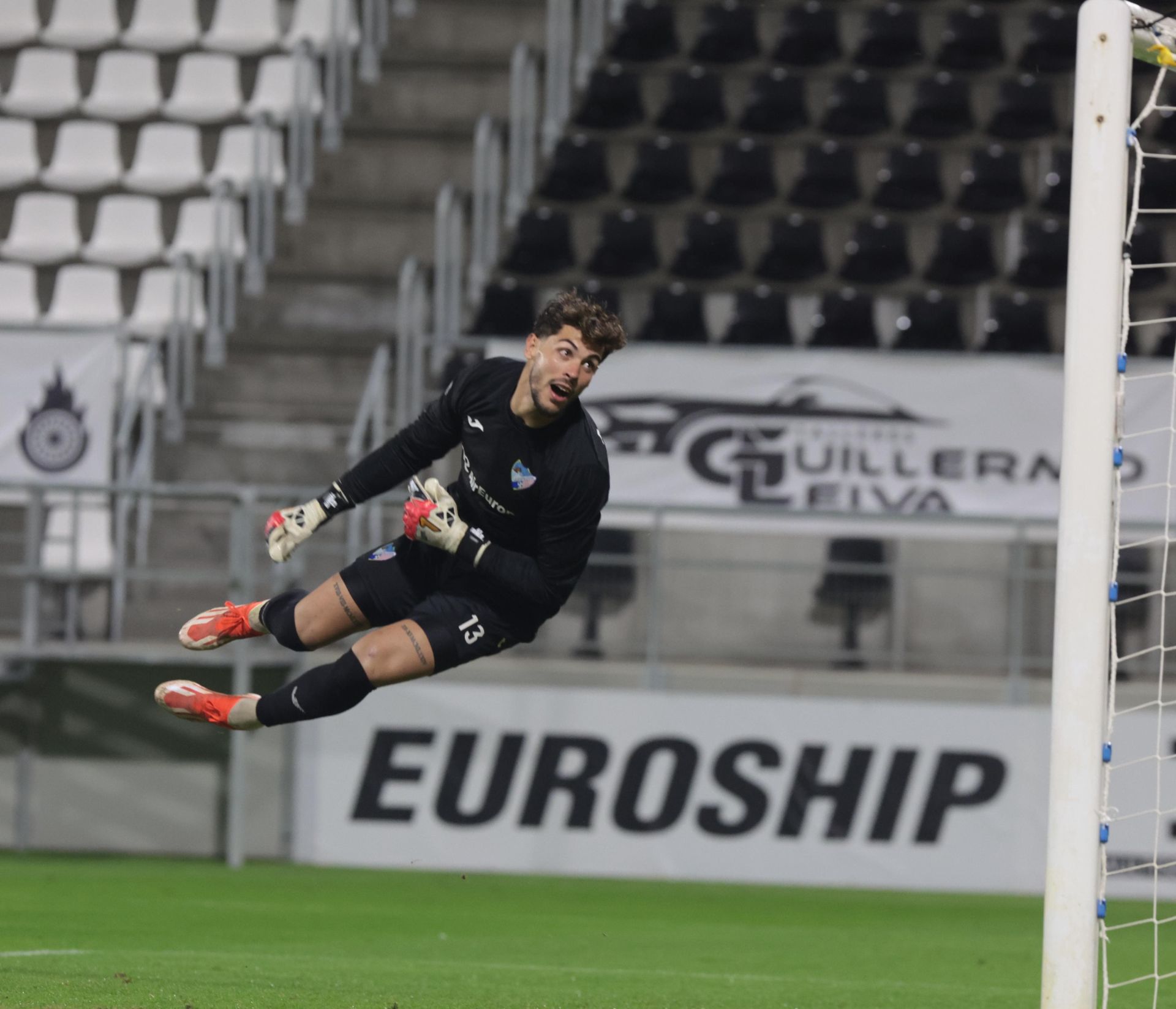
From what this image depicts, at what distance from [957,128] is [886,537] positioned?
6114 mm

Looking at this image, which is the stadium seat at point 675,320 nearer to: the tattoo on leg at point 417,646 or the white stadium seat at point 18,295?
the white stadium seat at point 18,295

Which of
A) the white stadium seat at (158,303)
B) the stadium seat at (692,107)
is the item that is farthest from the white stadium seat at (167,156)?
the stadium seat at (692,107)

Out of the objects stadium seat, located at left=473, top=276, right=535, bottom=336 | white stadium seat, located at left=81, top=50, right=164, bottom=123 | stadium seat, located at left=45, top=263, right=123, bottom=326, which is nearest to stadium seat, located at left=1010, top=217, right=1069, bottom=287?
stadium seat, located at left=473, top=276, right=535, bottom=336

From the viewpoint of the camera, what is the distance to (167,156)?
57.0 feet

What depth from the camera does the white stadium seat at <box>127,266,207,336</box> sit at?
51.4ft

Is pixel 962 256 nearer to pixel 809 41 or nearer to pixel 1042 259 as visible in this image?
pixel 1042 259

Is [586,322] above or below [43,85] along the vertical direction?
below

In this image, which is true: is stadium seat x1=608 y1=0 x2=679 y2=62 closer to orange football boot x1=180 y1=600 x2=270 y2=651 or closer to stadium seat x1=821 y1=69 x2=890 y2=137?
stadium seat x1=821 y1=69 x2=890 y2=137

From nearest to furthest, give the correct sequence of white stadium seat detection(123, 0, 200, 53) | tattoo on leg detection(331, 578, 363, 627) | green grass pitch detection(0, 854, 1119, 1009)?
1. tattoo on leg detection(331, 578, 363, 627)
2. green grass pitch detection(0, 854, 1119, 1009)
3. white stadium seat detection(123, 0, 200, 53)

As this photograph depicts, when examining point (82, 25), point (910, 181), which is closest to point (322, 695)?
point (910, 181)

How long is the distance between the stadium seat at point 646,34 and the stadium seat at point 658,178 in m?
1.41

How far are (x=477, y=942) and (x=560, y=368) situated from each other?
4.29 m

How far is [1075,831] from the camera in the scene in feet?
19.6

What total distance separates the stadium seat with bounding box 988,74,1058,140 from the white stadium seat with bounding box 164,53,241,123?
277 inches
